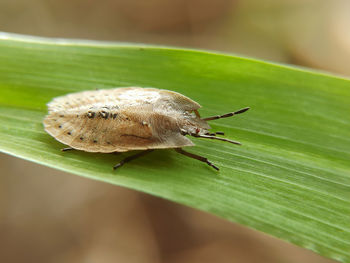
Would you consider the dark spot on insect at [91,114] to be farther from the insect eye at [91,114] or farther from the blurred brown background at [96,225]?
the blurred brown background at [96,225]

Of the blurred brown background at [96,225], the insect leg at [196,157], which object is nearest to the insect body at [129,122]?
the insect leg at [196,157]

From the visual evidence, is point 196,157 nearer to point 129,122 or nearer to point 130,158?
→ point 130,158

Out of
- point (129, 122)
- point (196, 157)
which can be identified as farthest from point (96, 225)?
point (196, 157)

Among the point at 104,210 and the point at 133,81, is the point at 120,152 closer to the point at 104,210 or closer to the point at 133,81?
the point at 133,81

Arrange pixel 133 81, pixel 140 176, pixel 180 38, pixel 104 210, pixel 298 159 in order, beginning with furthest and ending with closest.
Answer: pixel 180 38 → pixel 104 210 → pixel 133 81 → pixel 298 159 → pixel 140 176

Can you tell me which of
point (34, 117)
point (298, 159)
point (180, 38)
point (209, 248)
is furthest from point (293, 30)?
point (34, 117)

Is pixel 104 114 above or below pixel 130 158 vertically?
above

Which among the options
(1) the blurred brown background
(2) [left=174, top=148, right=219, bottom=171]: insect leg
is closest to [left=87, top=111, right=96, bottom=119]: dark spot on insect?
(2) [left=174, top=148, right=219, bottom=171]: insect leg
